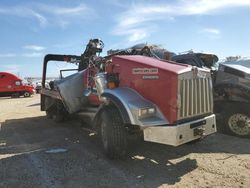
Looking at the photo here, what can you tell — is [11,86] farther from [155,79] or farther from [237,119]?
[155,79]

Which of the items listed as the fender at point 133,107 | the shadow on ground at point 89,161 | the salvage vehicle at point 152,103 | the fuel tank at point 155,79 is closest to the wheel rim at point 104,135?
the salvage vehicle at point 152,103

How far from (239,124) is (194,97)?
2.99 metres

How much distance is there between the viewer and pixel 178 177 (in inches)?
218

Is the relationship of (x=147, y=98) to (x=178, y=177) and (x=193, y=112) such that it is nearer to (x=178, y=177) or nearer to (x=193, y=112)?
(x=193, y=112)

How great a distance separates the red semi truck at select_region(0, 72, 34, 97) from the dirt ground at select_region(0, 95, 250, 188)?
2111 centimetres

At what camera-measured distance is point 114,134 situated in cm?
623

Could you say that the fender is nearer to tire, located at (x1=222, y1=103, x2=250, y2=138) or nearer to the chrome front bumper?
the chrome front bumper

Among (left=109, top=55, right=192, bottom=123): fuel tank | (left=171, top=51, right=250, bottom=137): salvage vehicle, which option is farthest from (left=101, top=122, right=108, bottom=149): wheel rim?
(left=171, top=51, right=250, bottom=137): salvage vehicle

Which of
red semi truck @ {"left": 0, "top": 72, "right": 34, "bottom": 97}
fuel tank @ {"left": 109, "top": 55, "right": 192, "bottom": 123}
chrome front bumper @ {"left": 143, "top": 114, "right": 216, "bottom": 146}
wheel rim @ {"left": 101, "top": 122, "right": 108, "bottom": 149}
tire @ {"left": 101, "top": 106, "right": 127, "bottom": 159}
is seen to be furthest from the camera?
red semi truck @ {"left": 0, "top": 72, "right": 34, "bottom": 97}

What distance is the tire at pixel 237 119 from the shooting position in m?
8.35

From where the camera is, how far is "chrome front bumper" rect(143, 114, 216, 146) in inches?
221

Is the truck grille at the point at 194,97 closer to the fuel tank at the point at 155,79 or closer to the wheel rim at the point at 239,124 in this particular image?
the fuel tank at the point at 155,79

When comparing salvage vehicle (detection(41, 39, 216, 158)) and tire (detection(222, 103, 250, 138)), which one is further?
tire (detection(222, 103, 250, 138))

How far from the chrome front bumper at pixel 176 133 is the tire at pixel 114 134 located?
55 centimetres
